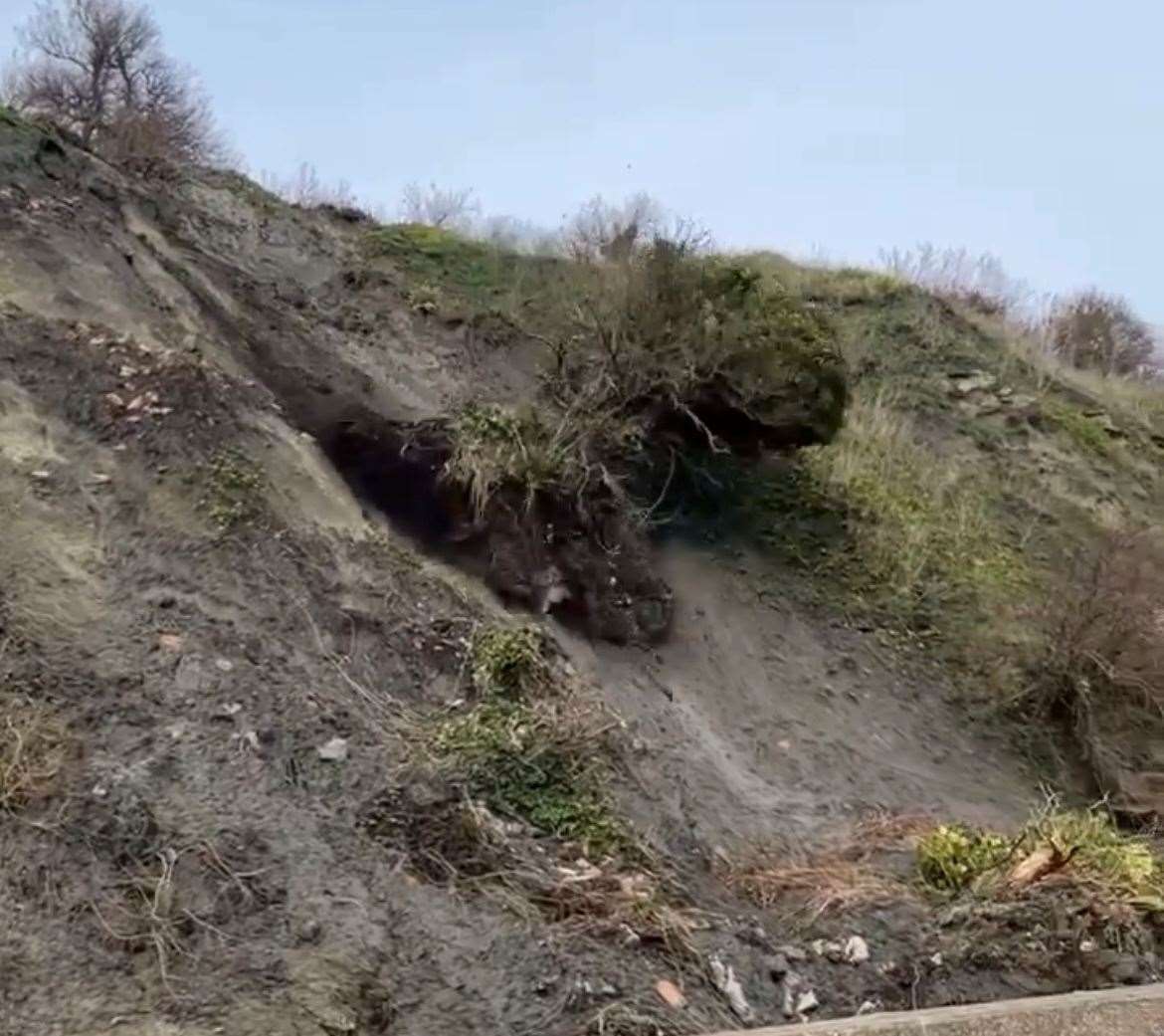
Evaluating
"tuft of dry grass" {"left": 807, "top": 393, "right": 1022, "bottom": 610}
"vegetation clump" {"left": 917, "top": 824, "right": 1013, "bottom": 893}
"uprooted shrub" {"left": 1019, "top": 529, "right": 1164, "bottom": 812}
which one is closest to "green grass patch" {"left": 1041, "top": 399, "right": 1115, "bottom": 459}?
"tuft of dry grass" {"left": 807, "top": 393, "right": 1022, "bottom": 610}

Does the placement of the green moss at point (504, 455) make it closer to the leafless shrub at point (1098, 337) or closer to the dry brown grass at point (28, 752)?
the dry brown grass at point (28, 752)

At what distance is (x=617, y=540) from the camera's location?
10.0 m

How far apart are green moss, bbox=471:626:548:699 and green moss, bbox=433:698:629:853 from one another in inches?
14.4

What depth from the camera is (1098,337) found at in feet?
72.8

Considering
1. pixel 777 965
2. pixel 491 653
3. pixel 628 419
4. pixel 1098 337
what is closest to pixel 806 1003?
pixel 777 965

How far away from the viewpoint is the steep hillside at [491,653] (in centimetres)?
526

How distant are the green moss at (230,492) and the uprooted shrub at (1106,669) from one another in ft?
20.9

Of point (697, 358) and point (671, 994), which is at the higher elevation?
point (697, 358)

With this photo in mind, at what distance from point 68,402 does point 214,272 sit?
334 cm

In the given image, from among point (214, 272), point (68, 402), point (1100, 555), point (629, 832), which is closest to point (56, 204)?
point (214, 272)

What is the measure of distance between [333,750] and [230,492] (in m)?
2.16

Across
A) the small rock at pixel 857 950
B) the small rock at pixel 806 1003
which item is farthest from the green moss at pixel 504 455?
the small rock at pixel 806 1003

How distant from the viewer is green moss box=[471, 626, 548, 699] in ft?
23.9

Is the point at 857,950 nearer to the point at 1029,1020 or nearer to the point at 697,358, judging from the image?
the point at 1029,1020
